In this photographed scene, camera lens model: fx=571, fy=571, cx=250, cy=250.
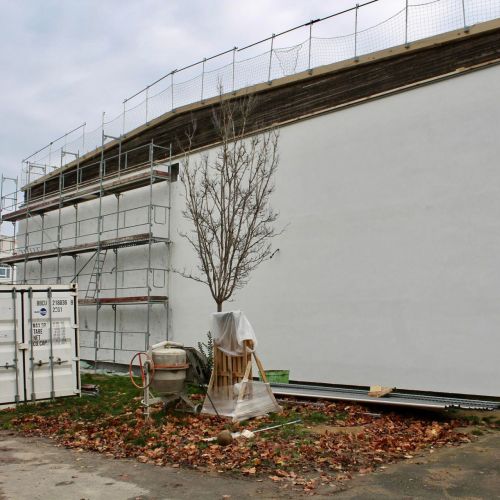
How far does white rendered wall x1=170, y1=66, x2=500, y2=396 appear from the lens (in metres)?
10.5

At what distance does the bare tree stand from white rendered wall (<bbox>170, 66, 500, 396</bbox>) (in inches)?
15.0

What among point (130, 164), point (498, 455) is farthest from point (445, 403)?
point (130, 164)

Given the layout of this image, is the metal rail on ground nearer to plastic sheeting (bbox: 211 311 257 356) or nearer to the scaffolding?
plastic sheeting (bbox: 211 311 257 356)

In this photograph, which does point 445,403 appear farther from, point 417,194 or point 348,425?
point 417,194

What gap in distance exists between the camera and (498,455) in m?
6.80

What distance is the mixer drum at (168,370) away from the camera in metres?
8.86

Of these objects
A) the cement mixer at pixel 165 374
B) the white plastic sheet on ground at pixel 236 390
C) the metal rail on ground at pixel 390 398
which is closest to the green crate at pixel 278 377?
the metal rail on ground at pixel 390 398

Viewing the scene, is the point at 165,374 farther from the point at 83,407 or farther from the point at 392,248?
the point at 392,248

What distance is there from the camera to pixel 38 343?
37.0ft

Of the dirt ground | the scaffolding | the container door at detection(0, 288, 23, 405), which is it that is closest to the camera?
the dirt ground

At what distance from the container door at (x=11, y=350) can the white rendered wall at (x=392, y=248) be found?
553 cm

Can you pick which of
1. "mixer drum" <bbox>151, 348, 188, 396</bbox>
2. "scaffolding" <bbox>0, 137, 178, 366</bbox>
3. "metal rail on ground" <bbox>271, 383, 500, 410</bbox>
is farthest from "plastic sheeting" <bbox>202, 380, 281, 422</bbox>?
"scaffolding" <bbox>0, 137, 178, 366</bbox>

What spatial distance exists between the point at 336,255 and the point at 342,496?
7.57 metres

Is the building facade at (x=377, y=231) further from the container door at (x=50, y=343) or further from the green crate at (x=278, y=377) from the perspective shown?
the container door at (x=50, y=343)
